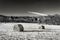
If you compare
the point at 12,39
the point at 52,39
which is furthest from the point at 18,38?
the point at 52,39

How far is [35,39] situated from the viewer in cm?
216

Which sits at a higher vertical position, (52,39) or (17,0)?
(17,0)

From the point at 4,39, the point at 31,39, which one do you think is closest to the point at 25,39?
the point at 31,39

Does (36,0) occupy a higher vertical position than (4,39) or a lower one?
higher

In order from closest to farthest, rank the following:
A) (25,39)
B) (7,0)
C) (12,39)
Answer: (7,0)
(12,39)
(25,39)

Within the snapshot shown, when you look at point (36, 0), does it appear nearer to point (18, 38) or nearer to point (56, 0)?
point (56, 0)

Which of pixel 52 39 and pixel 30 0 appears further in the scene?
pixel 52 39

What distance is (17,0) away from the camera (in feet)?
2.37

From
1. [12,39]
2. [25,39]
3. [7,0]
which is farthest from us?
[25,39]

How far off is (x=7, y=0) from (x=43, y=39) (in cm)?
164

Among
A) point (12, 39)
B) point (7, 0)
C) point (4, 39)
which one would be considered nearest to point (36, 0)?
point (7, 0)

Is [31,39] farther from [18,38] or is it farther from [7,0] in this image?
[7,0]

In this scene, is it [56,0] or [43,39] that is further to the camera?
[43,39]

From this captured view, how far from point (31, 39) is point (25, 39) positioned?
13 centimetres
